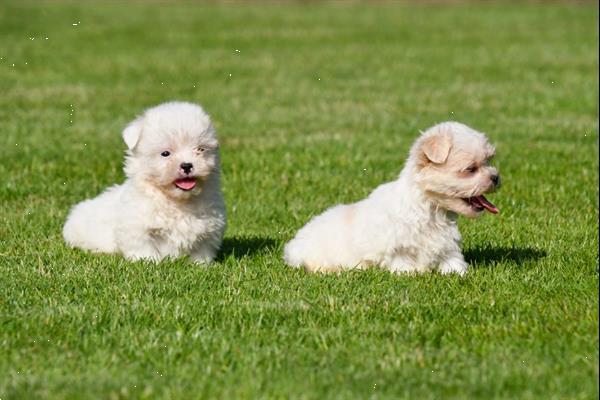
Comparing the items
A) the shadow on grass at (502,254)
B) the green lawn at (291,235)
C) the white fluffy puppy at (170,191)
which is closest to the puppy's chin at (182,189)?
the white fluffy puppy at (170,191)

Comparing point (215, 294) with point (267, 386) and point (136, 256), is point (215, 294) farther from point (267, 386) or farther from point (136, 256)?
point (267, 386)

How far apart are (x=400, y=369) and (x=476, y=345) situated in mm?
580

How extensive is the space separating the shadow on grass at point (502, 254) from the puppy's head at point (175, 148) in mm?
2108

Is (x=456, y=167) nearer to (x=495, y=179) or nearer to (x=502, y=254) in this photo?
(x=495, y=179)

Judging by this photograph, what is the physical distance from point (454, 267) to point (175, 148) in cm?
218

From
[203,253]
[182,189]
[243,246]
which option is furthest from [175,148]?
[243,246]

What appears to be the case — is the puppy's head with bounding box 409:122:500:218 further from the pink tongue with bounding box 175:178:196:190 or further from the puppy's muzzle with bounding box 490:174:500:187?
the pink tongue with bounding box 175:178:196:190

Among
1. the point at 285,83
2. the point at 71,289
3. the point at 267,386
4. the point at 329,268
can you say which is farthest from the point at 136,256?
the point at 285,83

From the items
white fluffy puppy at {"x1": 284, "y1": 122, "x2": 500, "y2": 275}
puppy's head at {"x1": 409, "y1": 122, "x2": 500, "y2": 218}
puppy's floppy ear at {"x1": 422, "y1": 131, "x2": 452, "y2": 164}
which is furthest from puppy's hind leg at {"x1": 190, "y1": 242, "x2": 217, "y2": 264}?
puppy's floppy ear at {"x1": 422, "y1": 131, "x2": 452, "y2": 164}

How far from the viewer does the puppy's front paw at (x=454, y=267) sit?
7.65 m

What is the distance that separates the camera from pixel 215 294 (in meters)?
7.12

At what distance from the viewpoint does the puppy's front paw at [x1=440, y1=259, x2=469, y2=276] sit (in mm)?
7652

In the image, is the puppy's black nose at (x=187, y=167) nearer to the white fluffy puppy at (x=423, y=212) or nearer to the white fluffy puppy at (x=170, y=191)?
the white fluffy puppy at (x=170, y=191)

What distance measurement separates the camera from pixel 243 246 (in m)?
8.92
